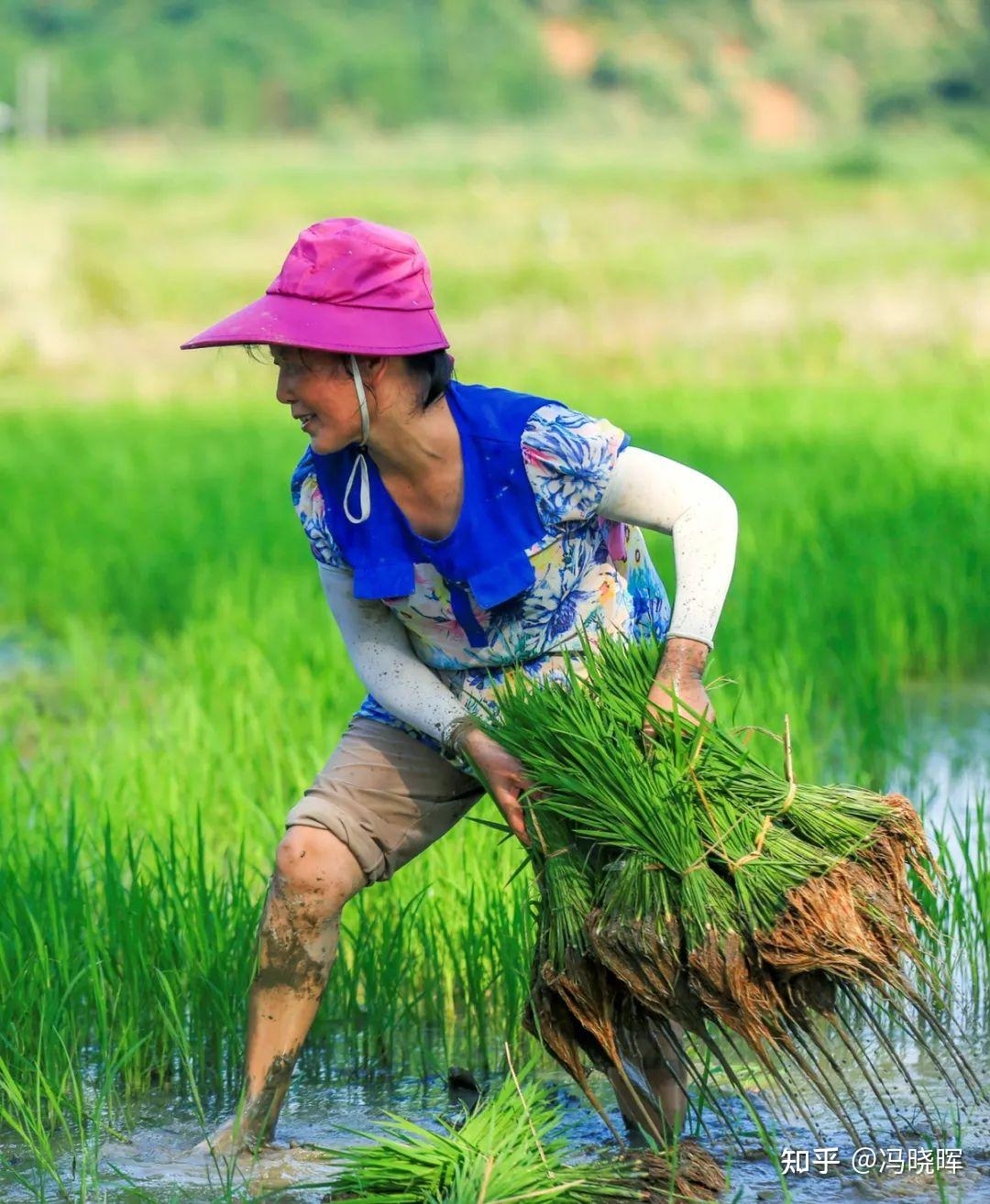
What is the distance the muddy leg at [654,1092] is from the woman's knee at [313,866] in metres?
0.44

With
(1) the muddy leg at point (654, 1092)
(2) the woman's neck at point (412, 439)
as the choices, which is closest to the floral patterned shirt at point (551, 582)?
(2) the woman's neck at point (412, 439)

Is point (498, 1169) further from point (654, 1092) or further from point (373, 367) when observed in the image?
point (373, 367)

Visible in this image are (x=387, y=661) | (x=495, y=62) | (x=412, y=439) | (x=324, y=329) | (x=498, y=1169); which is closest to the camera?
(x=498, y=1169)

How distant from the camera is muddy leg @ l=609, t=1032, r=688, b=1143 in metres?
2.25

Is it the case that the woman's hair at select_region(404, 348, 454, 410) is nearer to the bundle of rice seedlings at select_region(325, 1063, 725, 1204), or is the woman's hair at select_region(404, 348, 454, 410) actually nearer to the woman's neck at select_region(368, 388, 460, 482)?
the woman's neck at select_region(368, 388, 460, 482)

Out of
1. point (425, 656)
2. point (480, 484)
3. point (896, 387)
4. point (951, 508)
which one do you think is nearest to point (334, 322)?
point (480, 484)

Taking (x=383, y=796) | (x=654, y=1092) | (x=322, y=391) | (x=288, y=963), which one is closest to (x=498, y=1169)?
(x=654, y=1092)

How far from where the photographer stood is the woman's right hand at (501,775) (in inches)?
88.7

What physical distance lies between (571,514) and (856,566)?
350 cm

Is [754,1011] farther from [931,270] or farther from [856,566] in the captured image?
[931,270]

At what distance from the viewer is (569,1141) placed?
250 cm

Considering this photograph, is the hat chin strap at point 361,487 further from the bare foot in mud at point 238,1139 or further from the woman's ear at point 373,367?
the bare foot in mud at point 238,1139

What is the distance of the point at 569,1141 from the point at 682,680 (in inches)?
29.5

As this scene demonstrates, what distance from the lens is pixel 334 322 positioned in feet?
7.24
